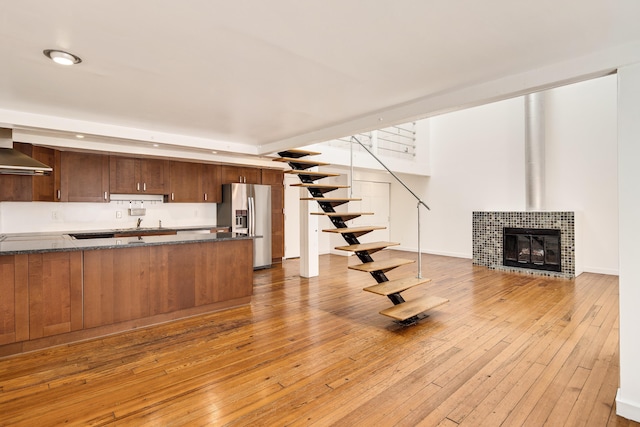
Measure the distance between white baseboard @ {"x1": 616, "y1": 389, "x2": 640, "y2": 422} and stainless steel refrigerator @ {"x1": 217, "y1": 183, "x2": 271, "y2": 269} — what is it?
543 centimetres

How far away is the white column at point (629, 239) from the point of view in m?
2.06

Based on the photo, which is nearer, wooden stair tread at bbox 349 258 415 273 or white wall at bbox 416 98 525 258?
wooden stair tread at bbox 349 258 415 273

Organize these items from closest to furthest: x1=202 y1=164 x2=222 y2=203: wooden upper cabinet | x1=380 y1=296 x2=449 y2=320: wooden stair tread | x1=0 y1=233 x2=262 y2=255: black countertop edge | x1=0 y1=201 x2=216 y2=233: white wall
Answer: x1=0 y1=233 x2=262 y2=255: black countertop edge
x1=380 y1=296 x2=449 y2=320: wooden stair tread
x1=0 y1=201 x2=216 y2=233: white wall
x1=202 y1=164 x2=222 y2=203: wooden upper cabinet

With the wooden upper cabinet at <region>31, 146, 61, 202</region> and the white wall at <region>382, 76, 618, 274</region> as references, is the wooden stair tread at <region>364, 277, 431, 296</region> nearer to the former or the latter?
the white wall at <region>382, 76, 618, 274</region>

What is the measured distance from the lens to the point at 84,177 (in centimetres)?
518

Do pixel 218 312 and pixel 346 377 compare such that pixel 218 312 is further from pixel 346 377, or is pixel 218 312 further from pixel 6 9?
pixel 6 9

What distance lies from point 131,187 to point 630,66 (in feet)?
20.5

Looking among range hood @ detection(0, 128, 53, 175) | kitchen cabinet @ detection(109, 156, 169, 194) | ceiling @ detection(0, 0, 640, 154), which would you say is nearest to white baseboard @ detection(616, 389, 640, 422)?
ceiling @ detection(0, 0, 640, 154)

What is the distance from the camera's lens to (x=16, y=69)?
2.47m

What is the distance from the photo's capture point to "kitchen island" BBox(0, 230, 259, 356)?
2963mm

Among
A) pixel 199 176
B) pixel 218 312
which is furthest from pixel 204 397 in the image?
pixel 199 176

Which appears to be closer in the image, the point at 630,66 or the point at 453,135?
the point at 630,66

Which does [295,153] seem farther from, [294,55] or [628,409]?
[628,409]

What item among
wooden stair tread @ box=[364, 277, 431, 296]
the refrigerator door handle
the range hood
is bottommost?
wooden stair tread @ box=[364, 277, 431, 296]
